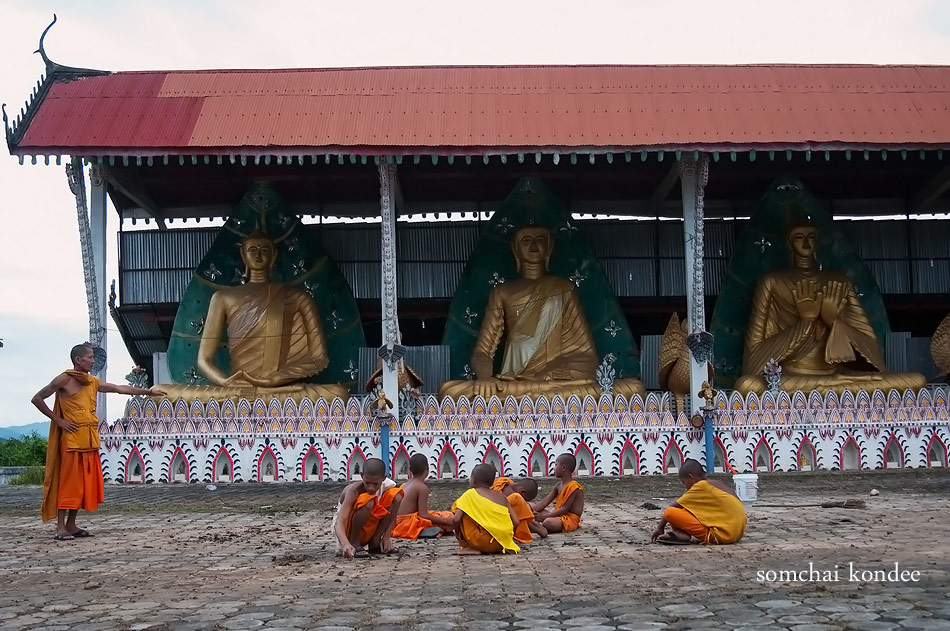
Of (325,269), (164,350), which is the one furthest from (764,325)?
(164,350)

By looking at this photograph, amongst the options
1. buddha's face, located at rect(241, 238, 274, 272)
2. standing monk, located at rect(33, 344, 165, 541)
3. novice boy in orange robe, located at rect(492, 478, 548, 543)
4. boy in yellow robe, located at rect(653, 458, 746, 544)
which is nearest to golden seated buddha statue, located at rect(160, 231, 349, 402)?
buddha's face, located at rect(241, 238, 274, 272)

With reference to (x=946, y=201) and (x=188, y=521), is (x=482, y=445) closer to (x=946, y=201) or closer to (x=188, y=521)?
(x=188, y=521)

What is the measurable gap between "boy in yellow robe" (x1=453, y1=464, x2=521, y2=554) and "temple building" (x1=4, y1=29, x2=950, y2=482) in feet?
19.8

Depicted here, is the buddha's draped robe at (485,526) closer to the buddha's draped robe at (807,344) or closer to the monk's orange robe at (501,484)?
the monk's orange robe at (501,484)

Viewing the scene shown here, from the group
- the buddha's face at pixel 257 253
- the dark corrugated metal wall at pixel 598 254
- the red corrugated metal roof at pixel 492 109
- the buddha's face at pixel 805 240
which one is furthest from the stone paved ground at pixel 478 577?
the dark corrugated metal wall at pixel 598 254

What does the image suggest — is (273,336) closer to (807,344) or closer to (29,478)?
(29,478)

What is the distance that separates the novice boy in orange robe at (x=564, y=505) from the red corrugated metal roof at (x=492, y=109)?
218 inches

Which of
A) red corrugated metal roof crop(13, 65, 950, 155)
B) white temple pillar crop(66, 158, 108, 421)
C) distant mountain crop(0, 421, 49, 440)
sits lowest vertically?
distant mountain crop(0, 421, 49, 440)

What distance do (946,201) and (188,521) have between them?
12.2 metres

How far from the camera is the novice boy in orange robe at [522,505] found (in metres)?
6.88

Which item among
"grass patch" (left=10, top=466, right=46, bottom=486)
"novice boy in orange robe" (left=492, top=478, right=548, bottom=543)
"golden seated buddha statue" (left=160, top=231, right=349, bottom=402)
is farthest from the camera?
"grass patch" (left=10, top=466, right=46, bottom=486)

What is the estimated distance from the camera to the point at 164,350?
56.1 feet

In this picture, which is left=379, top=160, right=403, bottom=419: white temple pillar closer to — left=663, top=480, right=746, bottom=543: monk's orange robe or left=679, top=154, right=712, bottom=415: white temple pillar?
left=679, top=154, right=712, bottom=415: white temple pillar

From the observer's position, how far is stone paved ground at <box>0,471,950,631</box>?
435 centimetres
